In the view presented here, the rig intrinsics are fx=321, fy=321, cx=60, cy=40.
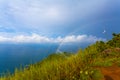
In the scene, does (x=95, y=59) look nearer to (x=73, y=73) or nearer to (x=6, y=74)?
(x=73, y=73)

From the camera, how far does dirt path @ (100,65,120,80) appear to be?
14.3 meters

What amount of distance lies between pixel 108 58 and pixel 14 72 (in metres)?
5.95

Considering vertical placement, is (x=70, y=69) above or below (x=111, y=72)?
above

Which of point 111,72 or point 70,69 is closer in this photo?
point 70,69

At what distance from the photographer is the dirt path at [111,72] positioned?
47.1 ft

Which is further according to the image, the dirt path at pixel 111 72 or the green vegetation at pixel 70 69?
the dirt path at pixel 111 72

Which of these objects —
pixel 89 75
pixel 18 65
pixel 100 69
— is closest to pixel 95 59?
pixel 100 69

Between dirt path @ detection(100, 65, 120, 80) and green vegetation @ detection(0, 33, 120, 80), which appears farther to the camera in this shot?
dirt path @ detection(100, 65, 120, 80)

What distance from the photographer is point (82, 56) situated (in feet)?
56.4

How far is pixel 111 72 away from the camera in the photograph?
15.1 m

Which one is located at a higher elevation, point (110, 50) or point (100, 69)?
point (110, 50)

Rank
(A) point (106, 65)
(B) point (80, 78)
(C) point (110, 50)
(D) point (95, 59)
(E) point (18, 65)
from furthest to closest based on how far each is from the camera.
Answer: (C) point (110, 50) → (D) point (95, 59) → (A) point (106, 65) → (E) point (18, 65) → (B) point (80, 78)

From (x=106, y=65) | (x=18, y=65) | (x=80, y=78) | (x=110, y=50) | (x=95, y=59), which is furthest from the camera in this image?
(x=110, y=50)

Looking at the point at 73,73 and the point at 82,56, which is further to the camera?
the point at 82,56
